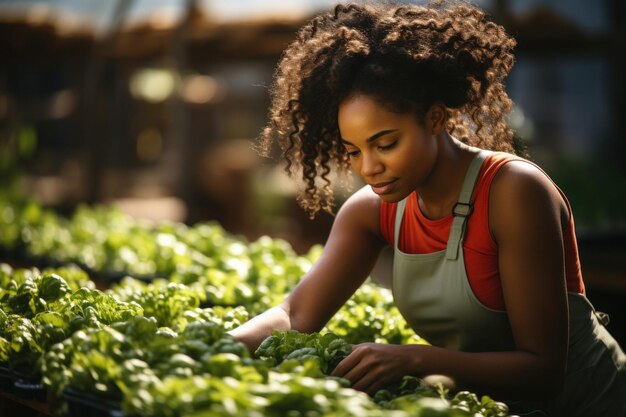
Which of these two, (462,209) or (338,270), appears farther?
(338,270)

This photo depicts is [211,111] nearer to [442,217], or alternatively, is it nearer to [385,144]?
[442,217]

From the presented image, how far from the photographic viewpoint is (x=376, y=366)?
177cm

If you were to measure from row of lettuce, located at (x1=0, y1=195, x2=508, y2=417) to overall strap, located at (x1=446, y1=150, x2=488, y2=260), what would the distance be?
0.36 metres

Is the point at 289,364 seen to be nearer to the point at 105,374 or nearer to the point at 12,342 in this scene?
the point at 105,374

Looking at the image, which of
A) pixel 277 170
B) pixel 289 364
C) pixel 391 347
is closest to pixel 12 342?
pixel 289 364

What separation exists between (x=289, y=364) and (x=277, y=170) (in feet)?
30.8

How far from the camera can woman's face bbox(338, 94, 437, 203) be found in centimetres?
194

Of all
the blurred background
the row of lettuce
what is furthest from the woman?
the blurred background

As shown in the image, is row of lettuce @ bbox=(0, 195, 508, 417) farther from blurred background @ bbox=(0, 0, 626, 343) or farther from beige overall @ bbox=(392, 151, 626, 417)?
blurred background @ bbox=(0, 0, 626, 343)

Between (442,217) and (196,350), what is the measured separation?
770mm

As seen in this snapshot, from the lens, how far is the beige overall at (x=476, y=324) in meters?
2.04

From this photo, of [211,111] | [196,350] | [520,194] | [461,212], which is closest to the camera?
[196,350]

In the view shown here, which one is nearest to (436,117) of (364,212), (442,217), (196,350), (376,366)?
(442,217)

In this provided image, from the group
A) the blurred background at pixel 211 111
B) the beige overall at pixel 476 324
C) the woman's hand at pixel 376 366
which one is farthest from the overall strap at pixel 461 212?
the blurred background at pixel 211 111
